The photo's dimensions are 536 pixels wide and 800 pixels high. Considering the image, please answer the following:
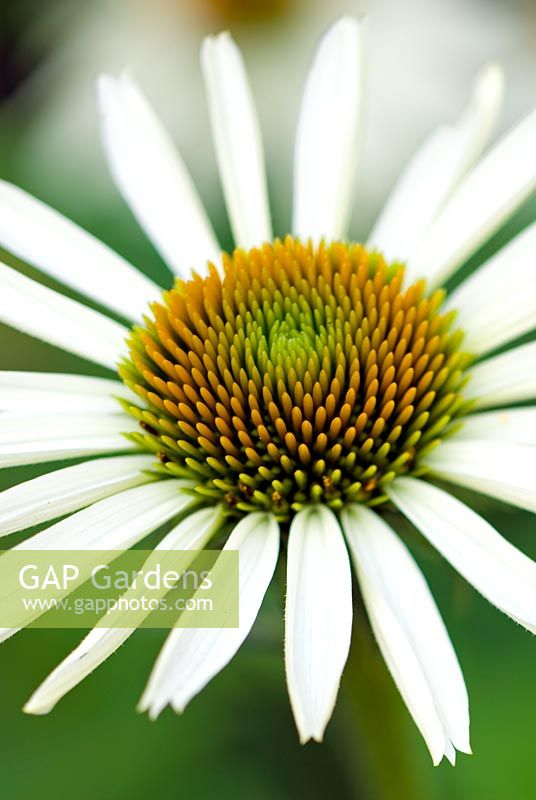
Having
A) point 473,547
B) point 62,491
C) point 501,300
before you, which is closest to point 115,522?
point 62,491

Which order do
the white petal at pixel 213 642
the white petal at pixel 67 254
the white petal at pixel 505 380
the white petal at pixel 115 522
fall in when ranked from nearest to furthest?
the white petal at pixel 213 642
the white petal at pixel 115 522
the white petal at pixel 505 380
the white petal at pixel 67 254

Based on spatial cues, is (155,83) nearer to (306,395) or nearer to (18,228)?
(18,228)

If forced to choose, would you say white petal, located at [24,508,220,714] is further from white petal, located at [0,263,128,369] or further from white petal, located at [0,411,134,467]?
white petal, located at [0,263,128,369]

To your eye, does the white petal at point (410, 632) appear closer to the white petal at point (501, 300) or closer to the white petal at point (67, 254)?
the white petal at point (501, 300)

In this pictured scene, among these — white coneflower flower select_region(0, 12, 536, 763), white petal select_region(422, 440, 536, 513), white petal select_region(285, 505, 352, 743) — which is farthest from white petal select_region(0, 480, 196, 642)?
white petal select_region(422, 440, 536, 513)

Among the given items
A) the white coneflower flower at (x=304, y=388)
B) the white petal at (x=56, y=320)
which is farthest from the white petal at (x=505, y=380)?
the white petal at (x=56, y=320)

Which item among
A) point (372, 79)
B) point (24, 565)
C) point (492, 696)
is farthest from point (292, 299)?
point (372, 79)

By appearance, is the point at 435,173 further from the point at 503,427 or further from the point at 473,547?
the point at 473,547

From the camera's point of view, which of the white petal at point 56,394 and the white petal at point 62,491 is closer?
the white petal at point 62,491
